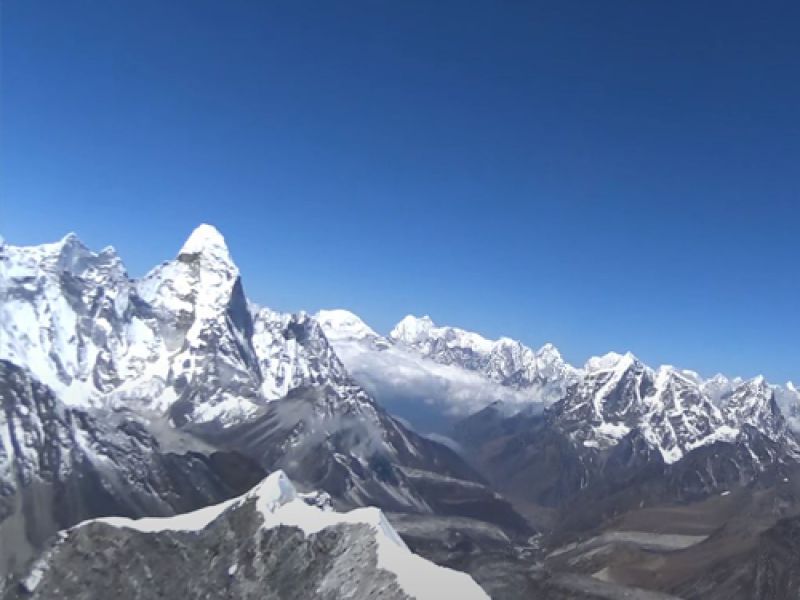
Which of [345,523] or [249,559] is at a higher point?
[345,523]

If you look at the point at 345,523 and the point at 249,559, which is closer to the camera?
the point at 345,523

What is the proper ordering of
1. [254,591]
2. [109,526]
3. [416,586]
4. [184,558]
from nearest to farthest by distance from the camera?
[416,586], [254,591], [184,558], [109,526]

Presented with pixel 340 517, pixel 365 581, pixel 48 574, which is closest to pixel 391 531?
pixel 340 517

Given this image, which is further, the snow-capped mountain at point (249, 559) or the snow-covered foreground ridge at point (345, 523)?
the snow-capped mountain at point (249, 559)

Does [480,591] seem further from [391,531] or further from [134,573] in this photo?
[134,573]
